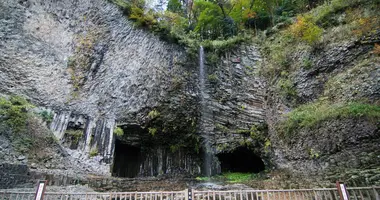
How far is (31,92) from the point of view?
11711 millimetres

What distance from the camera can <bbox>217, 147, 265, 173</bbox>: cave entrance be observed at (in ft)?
47.8

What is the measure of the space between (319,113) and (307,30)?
472 centimetres

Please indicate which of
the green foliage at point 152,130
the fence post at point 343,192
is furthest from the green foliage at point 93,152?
the fence post at point 343,192

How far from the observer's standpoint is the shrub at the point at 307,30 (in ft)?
40.4

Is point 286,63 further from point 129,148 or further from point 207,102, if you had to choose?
point 129,148

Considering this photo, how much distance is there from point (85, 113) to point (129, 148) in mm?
3339

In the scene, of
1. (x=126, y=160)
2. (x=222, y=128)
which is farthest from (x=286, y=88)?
(x=126, y=160)

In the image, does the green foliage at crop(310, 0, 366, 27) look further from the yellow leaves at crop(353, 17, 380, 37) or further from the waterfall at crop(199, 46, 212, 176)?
the waterfall at crop(199, 46, 212, 176)

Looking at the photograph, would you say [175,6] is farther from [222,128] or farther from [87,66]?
[222,128]

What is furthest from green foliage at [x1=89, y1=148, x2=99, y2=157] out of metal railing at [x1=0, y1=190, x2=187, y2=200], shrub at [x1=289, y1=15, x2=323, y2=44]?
shrub at [x1=289, y1=15, x2=323, y2=44]

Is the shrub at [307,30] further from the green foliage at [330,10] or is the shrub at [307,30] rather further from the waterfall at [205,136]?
the waterfall at [205,136]

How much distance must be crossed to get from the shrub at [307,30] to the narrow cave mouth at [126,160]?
34.9ft

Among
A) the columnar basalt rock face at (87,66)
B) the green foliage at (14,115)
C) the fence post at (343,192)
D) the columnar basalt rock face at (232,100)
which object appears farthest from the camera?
the columnar basalt rock face at (232,100)

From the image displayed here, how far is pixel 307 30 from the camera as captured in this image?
496 inches
